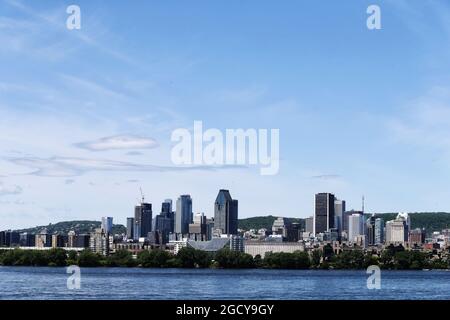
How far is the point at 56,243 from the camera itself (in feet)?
353

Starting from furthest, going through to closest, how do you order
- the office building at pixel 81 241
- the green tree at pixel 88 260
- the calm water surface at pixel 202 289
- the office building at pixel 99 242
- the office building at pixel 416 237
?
the office building at pixel 416 237, the office building at pixel 81 241, the office building at pixel 99 242, the green tree at pixel 88 260, the calm water surface at pixel 202 289

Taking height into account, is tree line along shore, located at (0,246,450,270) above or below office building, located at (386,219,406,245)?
below

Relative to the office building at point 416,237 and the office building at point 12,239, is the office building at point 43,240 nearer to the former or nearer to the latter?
the office building at point 12,239

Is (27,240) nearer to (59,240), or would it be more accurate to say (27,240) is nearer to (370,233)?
(59,240)

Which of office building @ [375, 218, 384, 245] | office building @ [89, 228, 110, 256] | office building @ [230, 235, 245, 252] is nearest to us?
office building @ [89, 228, 110, 256]

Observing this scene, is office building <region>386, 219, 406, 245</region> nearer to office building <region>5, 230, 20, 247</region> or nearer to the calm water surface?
office building <region>5, 230, 20, 247</region>

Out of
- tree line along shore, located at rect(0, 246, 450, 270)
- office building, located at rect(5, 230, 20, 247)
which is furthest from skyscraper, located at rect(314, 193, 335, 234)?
office building, located at rect(5, 230, 20, 247)

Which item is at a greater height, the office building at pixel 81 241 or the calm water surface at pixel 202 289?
the calm water surface at pixel 202 289

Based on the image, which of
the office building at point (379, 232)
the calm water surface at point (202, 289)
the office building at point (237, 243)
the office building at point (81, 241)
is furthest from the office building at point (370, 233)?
the calm water surface at point (202, 289)

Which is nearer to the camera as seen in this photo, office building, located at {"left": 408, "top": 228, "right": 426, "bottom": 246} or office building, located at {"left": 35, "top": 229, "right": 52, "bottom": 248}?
office building, located at {"left": 35, "top": 229, "right": 52, "bottom": 248}

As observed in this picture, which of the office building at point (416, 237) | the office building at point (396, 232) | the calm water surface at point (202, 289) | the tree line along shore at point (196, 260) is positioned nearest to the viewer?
the calm water surface at point (202, 289)

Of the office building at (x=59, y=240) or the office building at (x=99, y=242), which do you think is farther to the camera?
the office building at (x=59, y=240)
